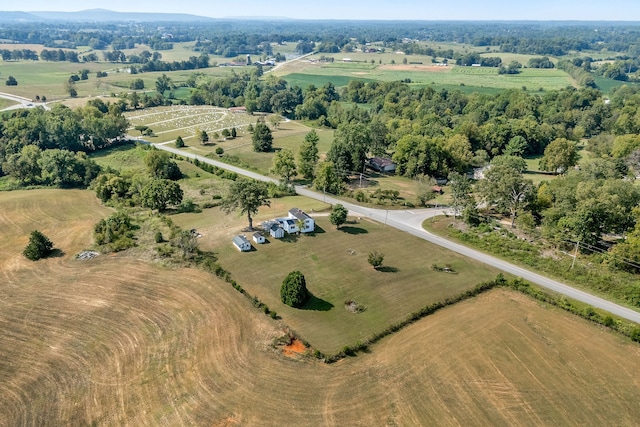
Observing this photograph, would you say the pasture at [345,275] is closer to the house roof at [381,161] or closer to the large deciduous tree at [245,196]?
the large deciduous tree at [245,196]

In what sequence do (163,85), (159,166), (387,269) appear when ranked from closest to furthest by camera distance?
(387,269) < (159,166) < (163,85)

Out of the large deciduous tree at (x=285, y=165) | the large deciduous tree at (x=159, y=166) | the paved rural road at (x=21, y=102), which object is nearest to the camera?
the large deciduous tree at (x=159, y=166)

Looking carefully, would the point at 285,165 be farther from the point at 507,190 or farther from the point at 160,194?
the point at 507,190

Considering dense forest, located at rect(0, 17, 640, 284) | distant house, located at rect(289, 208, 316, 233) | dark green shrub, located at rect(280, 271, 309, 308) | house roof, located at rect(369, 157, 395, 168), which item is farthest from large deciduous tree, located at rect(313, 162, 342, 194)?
dark green shrub, located at rect(280, 271, 309, 308)

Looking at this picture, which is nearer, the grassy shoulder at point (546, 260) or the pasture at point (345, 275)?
the pasture at point (345, 275)

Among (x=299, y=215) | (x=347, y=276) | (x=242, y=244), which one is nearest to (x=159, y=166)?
(x=299, y=215)

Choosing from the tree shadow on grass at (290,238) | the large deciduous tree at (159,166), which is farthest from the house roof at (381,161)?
the large deciduous tree at (159,166)

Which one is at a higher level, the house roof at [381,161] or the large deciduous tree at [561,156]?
the large deciduous tree at [561,156]

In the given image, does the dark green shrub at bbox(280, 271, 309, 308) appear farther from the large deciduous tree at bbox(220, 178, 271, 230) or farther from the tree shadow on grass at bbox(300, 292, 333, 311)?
the large deciduous tree at bbox(220, 178, 271, 230)
